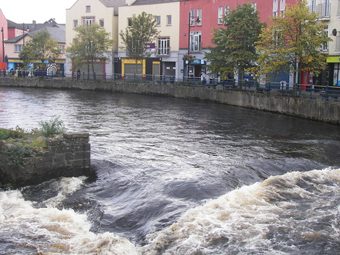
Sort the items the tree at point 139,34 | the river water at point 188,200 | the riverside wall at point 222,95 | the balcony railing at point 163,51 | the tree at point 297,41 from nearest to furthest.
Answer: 1. the river water at point 188,200
2. the riverside wall at point 222,95
3. the tree at point 297,41
4. the tree at point 139,34
5. the balcony railing at point 163,51

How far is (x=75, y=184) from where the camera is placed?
11.4 meters

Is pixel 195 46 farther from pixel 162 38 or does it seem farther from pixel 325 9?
pixel 325 9

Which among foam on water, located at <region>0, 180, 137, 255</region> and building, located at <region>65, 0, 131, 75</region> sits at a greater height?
building, located at <region>65, 0, 131, 75</region>

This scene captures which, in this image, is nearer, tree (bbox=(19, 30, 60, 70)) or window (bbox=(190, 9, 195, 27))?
window (bbox=(190, 9, 195, 27))

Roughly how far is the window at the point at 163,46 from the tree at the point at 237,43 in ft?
61.7

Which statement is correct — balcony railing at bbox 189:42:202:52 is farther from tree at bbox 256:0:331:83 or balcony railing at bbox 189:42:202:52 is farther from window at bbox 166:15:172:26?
tree at bbox 256:0:331:83

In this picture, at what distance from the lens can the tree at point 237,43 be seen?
116 feet

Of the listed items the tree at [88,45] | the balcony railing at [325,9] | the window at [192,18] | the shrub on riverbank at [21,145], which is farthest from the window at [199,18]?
the shrub on riverbank at [21,145]

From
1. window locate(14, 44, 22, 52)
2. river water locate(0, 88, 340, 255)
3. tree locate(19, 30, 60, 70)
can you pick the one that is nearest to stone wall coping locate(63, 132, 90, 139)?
river water locate(0, 88, 340, 255)

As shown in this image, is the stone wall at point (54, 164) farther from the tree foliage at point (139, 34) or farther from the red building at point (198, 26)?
the tree foliage at point (139, 34)

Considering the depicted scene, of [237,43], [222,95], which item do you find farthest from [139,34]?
[222,95]

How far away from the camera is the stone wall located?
36.8 ft

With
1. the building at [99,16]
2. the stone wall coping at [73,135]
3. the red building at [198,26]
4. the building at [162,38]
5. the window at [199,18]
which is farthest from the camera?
the building at [99,16]

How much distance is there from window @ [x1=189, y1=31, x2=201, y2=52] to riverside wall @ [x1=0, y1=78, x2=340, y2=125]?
11.9m
